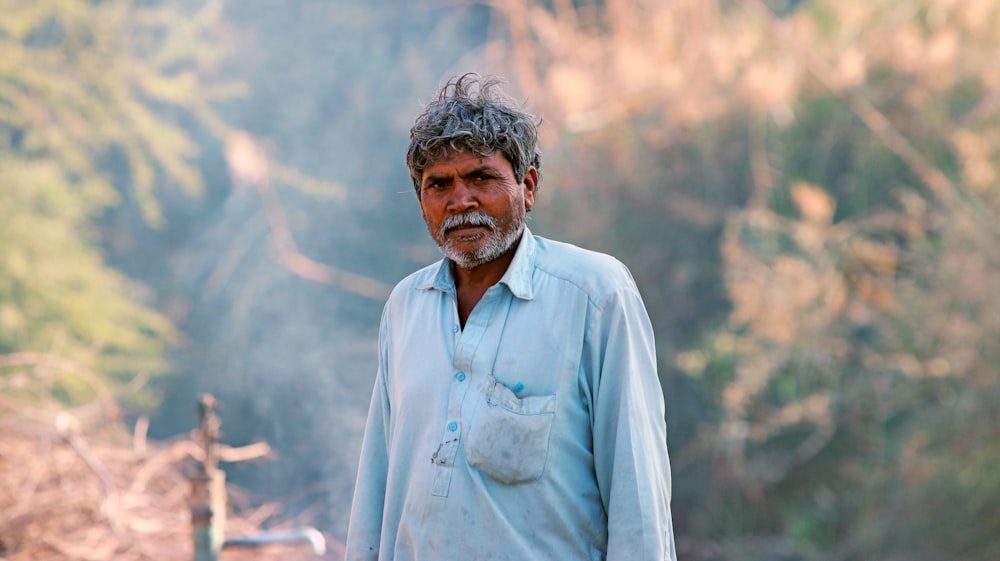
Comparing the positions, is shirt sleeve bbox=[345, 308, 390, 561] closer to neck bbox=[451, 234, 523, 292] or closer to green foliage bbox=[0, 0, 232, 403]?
neck bbox=[451, 234, 523, 292]

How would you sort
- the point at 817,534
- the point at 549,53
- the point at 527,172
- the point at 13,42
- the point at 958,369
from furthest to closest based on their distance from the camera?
the point at 549,53 < the point at 13,42 < the point at 817,534 < the point at 958,369 < the point at 527,172

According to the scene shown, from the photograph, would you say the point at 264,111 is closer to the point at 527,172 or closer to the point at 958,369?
the point at 958,369

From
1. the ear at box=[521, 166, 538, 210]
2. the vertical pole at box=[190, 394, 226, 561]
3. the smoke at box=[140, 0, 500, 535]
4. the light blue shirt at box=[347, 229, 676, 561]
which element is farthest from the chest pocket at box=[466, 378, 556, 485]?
the smoke at box=[140, 0, 500, 535]

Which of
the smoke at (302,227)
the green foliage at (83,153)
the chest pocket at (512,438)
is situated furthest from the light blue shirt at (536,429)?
the green foliage at (83,153)

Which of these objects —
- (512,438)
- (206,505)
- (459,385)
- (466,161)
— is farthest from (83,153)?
(512,438)

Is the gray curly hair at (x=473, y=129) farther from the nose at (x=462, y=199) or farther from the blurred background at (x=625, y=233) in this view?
the blurred background at (x=625, y=233)

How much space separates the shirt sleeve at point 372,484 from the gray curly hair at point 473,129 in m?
0.40

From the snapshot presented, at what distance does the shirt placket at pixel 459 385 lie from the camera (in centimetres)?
185

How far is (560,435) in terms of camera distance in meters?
1.81

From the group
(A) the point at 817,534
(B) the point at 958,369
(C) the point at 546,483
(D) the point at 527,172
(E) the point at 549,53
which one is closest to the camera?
(C) the point at 546,483

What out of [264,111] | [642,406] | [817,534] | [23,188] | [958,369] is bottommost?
[642,406]

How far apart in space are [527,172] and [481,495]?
606 millimetres

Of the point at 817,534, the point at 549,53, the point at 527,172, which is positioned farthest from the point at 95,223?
the point at 527,172

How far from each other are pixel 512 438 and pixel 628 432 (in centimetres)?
19
